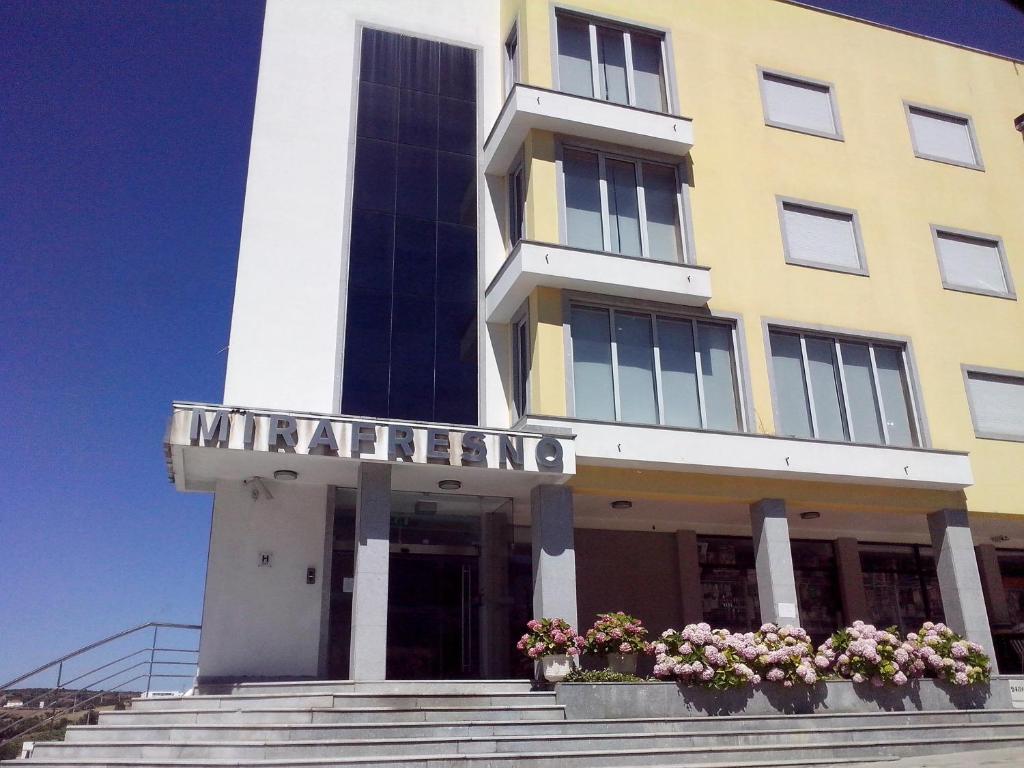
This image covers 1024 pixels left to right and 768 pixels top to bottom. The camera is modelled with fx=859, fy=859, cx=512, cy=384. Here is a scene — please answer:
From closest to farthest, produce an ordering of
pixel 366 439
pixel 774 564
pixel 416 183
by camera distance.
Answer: pixel 366 439, pixel 774 564, pixel 416 183

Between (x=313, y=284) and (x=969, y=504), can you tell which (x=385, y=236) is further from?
(x=969, y=504)

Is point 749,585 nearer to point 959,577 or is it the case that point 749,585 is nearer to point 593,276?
point 959,577

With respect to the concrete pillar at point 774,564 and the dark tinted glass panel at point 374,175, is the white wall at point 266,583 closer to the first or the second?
the dark tinted glass panel at point 374,175

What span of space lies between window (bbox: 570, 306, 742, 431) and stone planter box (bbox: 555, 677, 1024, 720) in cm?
482

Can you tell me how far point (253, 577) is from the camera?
14.5m

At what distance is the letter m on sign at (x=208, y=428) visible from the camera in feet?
40.4

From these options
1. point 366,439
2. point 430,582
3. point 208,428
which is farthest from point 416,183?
point 430,582

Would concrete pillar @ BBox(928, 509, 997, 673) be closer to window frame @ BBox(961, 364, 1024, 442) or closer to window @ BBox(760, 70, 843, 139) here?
window frame @ BBox(961, 364, 1024, 442)

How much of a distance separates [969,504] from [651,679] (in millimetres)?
8800

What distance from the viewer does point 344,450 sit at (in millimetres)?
12852

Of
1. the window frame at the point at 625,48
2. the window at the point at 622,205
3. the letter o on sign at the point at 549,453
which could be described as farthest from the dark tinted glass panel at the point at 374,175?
the letter o on sign at the point at 549,453

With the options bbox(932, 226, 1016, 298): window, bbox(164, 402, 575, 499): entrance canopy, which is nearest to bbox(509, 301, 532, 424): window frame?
bbox(164, 402, 575, 499): entrance canopy

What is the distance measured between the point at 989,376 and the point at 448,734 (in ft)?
47.5

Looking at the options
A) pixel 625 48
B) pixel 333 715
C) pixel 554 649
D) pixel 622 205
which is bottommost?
pixel 333 715
